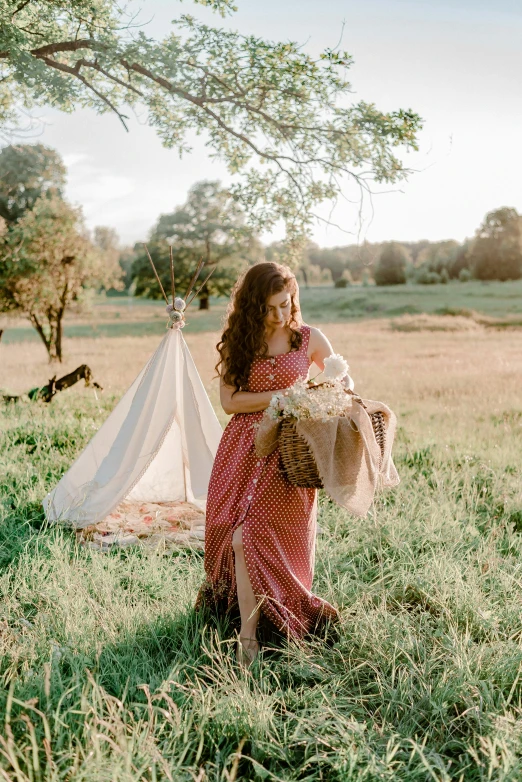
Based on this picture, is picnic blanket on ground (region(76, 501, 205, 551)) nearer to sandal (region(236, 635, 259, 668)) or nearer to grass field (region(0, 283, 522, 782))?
grass field (region(0, 283, 522, 782))

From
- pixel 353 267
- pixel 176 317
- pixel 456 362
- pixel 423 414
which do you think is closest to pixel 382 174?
pixel 176 317

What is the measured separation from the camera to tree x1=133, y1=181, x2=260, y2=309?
1388 inches

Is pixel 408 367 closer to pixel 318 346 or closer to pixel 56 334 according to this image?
pixel 56 334

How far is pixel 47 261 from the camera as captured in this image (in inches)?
565

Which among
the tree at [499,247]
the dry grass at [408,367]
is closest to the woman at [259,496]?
the dry grass at [408,367]

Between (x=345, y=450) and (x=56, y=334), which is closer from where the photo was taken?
(x=345, y=450)

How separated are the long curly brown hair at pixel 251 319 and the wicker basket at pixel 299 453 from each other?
680 mm

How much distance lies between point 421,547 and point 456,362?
10850mm

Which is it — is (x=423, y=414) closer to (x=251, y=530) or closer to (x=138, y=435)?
(x=138, y=435)

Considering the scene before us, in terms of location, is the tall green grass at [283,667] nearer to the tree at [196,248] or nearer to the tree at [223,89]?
the tree at [223,89]

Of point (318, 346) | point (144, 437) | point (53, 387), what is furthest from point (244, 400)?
point (53, 387)

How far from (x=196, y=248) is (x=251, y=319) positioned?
112ft

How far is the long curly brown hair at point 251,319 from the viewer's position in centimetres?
365

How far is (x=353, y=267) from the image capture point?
55656 millimetres
